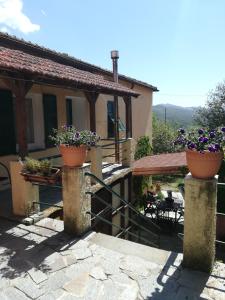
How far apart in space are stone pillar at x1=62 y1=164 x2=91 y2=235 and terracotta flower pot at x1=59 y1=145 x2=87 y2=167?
0.09 metres

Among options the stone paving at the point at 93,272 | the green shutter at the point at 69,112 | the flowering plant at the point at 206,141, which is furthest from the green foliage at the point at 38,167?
the green shutter at the point at 69,112

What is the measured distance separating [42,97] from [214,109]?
67.8 feet

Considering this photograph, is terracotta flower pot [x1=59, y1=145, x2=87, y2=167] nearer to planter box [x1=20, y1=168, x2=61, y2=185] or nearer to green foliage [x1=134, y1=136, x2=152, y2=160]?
planter box [x1=20, y1=168, x2=61, y2=185]

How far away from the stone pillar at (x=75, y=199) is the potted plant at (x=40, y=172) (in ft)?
1.26

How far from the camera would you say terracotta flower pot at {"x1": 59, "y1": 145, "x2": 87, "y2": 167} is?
14.5 feet

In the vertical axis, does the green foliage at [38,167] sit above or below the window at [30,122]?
below

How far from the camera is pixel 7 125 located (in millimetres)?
7207

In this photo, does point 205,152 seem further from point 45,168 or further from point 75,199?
point 45,168

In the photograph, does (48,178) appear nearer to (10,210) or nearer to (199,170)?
(10,210)

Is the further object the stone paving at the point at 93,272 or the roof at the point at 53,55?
the roof at the point at 53,55

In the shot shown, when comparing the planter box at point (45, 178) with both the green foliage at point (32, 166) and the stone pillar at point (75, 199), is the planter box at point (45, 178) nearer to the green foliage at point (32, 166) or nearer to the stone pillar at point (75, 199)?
the green foliage at point (32, 166)

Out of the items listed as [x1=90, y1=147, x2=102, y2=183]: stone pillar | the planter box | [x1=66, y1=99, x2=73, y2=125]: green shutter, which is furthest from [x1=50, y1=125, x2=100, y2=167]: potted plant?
[x1=66, y1=99, x2=73, y2=125]: green shutter

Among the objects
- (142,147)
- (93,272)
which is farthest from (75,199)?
(142,147)

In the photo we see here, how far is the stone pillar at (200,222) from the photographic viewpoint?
3285mm
